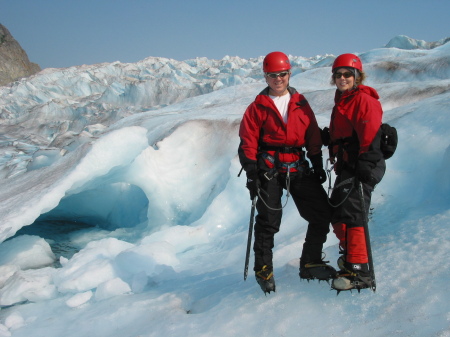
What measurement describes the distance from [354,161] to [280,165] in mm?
469

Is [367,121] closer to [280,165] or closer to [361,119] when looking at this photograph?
[361,119]

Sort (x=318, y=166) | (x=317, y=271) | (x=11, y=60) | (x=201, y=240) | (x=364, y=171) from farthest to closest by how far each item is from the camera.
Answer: (x=11, y=60), (x=201, y=240), (x=318, y=166), (x=317, y=271), (x=364, y=171)

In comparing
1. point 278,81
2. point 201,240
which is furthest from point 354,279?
point 201,240

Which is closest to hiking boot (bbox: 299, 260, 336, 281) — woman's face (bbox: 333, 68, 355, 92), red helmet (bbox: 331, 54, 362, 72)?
woman's face (bbox: 333, 68, 355, 92)

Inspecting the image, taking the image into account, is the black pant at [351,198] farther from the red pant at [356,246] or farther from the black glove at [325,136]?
the black glove at [325,136]

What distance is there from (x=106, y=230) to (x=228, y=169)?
3317 millimetres

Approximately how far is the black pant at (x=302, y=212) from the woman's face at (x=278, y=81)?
58 centimetres

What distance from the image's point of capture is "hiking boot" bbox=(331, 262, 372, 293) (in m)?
2.14

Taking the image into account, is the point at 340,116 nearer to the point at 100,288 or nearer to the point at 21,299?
the point at 100,288

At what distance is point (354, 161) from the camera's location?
2.26m

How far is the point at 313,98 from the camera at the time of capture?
689 cm

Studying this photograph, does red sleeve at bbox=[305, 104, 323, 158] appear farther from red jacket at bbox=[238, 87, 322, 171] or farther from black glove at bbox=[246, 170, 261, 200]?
black glove at bbox=[246, 170, 261, 200]

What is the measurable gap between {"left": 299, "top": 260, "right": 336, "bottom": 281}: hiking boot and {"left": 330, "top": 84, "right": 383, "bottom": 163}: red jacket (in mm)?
720

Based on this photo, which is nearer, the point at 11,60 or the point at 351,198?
the point at 351,198
